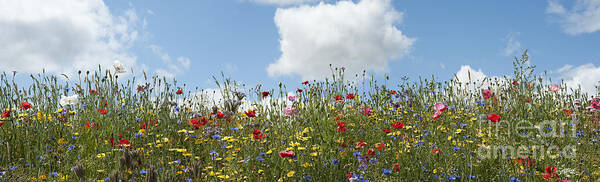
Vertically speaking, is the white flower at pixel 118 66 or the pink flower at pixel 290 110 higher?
the white flower at pixel 118 66

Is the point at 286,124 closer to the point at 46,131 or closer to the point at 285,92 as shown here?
the point at 285,92

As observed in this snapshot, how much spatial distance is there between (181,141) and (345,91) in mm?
2049

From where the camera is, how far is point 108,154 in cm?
343

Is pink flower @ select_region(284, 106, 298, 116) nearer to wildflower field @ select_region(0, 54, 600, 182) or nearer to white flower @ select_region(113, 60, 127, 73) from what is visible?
wildflower field @ select_region(0, 54, 600, 182)

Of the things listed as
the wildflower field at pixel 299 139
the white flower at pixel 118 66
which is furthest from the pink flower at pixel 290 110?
the white flower at pixel 118 66

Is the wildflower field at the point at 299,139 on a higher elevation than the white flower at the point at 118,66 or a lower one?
lower

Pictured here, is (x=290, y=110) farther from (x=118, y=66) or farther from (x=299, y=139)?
(x=118, y=66)

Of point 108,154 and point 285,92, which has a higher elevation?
point 285,92

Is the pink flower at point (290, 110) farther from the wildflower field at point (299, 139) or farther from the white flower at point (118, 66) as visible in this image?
the white flower at point (118, 66)

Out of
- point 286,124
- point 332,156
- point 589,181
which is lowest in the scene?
point 589,181

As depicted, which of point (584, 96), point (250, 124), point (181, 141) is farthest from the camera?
point (584, 96)

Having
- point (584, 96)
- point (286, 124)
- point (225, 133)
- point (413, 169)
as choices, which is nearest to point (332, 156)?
point (413, 169)

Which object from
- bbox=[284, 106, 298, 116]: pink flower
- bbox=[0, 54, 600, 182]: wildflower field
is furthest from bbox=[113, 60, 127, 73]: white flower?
bbox=[284, 106, 298, 116]: pink flower

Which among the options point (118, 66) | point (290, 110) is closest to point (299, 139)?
point (290, 110)
